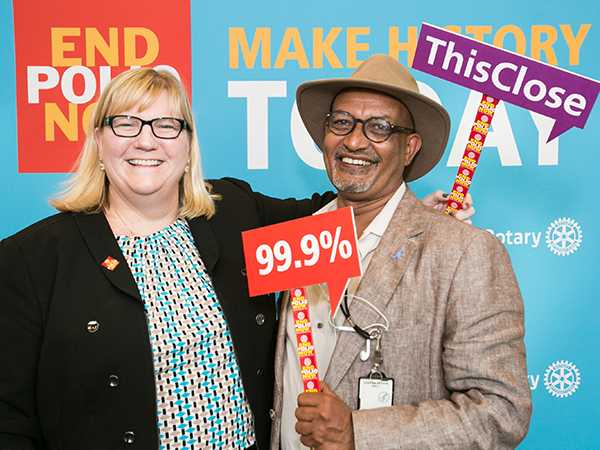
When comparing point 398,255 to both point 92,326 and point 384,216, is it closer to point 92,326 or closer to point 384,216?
point 384,216

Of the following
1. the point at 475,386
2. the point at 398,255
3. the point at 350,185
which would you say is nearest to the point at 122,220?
the point at 350,185

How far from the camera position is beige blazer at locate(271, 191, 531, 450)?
1444 millimetres

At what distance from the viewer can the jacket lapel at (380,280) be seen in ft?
5.23

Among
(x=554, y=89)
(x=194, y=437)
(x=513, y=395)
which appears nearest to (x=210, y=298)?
(x=194, y=437)

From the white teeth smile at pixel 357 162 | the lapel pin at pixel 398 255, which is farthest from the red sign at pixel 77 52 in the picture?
the lapel pin at pixel 398 255

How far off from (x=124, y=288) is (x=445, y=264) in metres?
0.76

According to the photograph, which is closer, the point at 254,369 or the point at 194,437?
the point at 194,437

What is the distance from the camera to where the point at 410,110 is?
182 cm

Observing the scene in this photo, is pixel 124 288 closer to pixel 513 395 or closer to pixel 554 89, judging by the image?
pixel 513 395

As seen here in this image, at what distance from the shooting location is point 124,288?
1.63 meters

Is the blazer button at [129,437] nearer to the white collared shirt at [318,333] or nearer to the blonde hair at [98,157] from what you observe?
the white collared shirt at [318,333]

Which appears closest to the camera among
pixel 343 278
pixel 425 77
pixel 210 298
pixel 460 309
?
pixel 343 278

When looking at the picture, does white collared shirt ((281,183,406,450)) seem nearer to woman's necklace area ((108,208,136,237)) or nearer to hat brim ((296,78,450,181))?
hat brim ((296,78,450,181))

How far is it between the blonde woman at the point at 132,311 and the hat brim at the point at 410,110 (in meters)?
0.38
